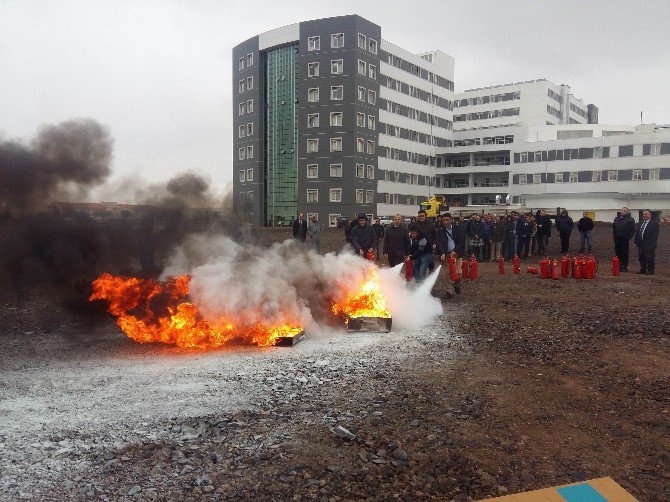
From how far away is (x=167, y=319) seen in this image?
29.3 feet

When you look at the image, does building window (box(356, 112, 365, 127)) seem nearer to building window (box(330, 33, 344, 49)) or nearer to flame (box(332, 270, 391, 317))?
building window (box(330, 33, 344, 49))

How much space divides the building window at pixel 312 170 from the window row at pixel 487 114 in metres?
46.5

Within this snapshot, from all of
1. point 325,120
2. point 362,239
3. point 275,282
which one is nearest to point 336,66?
point 325,120

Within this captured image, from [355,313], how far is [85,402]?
5584mm

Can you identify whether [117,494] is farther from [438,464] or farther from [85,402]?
[438,464]

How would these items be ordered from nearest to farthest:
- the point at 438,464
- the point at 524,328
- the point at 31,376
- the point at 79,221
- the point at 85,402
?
1. the point at 438,464
2. the point at 85,402
3. the point at 31,376
4. the point at 79,221
5. the point at 524,328

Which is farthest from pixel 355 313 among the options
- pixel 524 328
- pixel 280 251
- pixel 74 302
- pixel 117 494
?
pixel 117 494

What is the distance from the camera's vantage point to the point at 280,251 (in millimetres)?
10406

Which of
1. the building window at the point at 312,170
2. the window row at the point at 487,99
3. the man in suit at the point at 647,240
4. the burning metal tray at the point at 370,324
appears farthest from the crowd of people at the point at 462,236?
the window row at the point at 487,99

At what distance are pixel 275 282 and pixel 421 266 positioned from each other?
5.13 m

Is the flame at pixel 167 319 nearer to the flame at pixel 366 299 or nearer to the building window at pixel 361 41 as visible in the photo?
the flame at pixel 366 299

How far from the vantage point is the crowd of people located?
13.3m

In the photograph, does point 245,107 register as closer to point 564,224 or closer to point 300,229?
point 300,229

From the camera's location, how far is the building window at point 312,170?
56.5 meters
